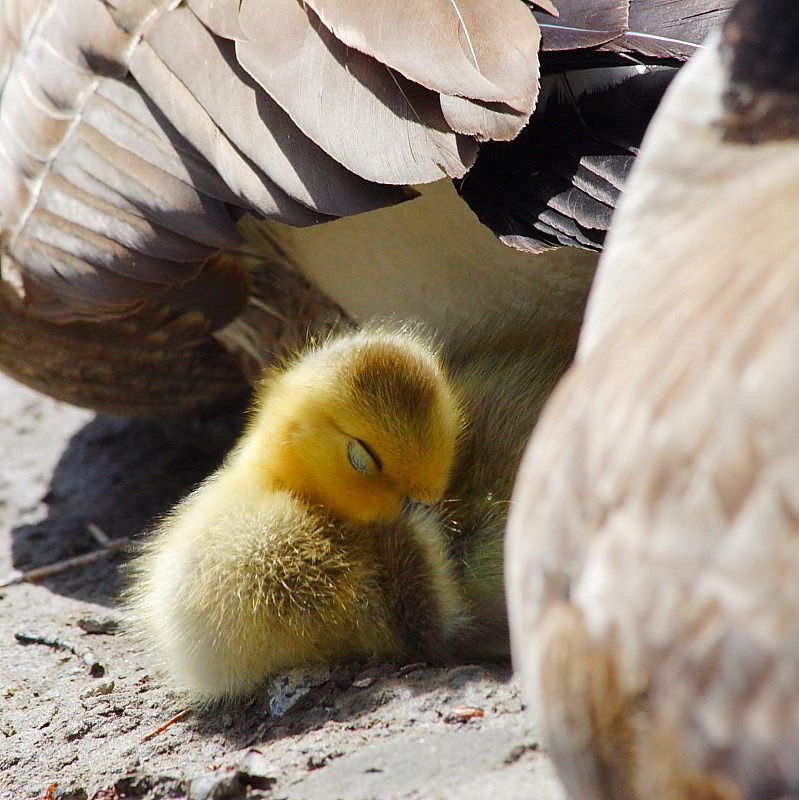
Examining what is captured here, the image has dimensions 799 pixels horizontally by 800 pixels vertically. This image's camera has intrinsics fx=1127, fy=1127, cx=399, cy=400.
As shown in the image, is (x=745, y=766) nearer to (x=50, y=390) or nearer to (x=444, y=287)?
(x=444, y=287)

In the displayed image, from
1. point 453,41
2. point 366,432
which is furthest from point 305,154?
point 366,432

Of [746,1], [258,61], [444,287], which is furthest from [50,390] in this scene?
[746,1]

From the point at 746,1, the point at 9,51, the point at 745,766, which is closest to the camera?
the point at 745,766

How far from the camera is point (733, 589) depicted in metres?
0.89

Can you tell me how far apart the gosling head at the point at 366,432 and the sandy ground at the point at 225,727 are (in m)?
0.29

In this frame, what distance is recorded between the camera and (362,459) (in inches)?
72.6

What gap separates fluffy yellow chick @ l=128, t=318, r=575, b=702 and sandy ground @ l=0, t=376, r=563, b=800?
2.7 inches

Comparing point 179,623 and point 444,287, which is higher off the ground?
point 444,287

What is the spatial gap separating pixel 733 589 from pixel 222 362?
2.41m

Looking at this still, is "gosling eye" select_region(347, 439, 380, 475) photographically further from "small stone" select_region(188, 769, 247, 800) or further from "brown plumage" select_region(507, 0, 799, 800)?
"brown plumage" select_region(507, 0, 799, 800)

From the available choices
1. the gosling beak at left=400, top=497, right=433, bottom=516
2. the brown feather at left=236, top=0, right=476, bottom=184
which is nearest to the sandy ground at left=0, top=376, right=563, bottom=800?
the gosling beak at left=400, top=497, right=433, bottom=516

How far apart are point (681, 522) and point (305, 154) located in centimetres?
115

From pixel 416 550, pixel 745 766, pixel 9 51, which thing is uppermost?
pixel 9 51

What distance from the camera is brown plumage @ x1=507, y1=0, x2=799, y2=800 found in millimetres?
882
